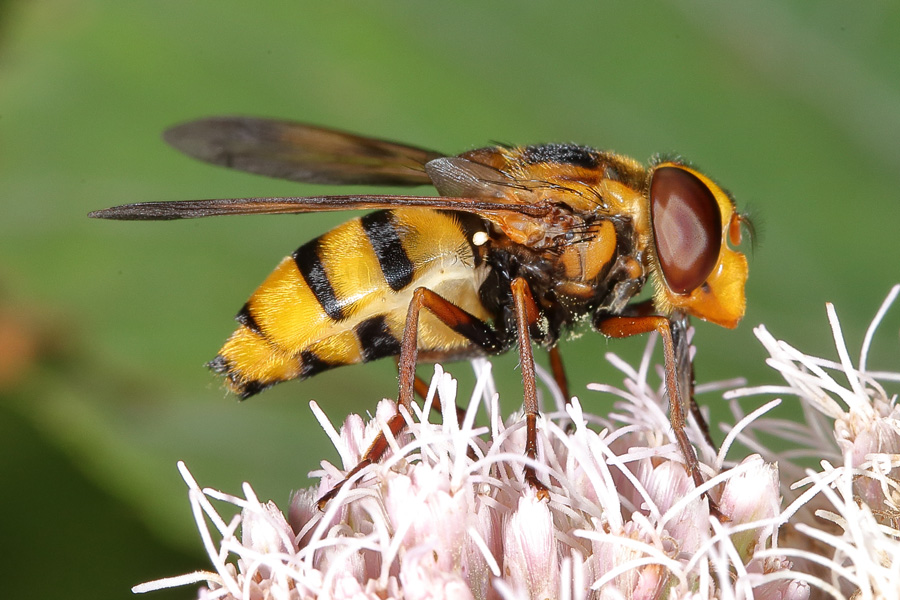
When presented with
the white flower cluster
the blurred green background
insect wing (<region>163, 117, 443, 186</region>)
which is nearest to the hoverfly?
the white flower cluster

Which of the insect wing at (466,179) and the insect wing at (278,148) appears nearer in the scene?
the insect wing at (466,179)

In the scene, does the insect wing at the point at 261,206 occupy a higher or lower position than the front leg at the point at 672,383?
higher

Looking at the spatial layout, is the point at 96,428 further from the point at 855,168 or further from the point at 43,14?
the point at 855,168

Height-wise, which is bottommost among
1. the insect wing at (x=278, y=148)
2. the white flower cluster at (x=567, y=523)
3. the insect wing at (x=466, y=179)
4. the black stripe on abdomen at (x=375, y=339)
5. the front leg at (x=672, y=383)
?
the white flower cluster at (x=567, y=523)

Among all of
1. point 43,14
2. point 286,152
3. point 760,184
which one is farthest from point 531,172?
point 43,14

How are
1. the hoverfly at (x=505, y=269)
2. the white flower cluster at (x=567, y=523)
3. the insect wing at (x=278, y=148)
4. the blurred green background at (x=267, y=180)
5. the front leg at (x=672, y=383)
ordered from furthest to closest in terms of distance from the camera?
the blurred green background at (x=267, y=180)
the insect wing at (x=278, y=148)
the hoverfly at (x=505, y=269)
the front leg at (x=672, y=383)
the white flower cluster at (x=567, y=523)

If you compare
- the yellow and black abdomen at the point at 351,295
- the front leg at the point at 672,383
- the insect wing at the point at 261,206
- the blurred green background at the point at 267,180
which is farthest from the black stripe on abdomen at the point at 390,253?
the blurred green background at the point at 267,180

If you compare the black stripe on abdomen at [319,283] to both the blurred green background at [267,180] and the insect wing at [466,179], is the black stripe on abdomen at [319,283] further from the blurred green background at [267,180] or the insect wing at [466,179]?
the blurred green background at [267,180]

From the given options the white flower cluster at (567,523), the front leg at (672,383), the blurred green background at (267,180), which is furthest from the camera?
the blurred green background at (267,180)

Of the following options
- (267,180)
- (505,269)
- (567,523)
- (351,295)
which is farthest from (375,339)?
(267,180)
